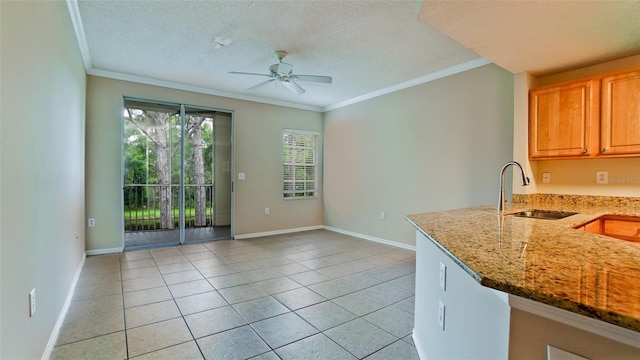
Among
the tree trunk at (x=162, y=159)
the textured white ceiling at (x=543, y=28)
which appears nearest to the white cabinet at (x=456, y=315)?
the textured white ceiling at (x=543, y=28)

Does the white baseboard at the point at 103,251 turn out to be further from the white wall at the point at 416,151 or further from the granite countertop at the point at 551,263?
the granite countertop at the point at 551,263

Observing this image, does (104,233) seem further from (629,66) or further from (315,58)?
(629,66)

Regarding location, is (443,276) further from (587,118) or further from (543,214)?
(587,118)

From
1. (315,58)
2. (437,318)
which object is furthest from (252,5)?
(437,318)

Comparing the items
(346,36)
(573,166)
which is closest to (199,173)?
(346,36)

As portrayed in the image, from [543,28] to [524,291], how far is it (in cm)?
235

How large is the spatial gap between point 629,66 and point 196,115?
553 centimetres

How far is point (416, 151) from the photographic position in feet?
14.7

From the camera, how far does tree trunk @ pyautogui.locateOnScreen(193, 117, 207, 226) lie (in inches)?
203

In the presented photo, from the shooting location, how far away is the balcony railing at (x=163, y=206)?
15.6ft

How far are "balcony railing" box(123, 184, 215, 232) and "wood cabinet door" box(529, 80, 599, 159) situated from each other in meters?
4.84

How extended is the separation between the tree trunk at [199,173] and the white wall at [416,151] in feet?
8.08

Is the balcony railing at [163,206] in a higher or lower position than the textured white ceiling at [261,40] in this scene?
lower

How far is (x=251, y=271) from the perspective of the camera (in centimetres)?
357
